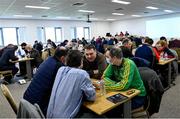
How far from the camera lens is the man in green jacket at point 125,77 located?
84.4 inches

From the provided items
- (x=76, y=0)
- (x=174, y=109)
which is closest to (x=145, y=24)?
(x=76, y=0)

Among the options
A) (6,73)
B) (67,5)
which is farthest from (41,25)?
(6,73)

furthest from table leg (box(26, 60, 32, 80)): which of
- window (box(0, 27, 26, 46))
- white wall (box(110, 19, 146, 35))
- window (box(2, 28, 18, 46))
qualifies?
white wall (box(110, 19, 146, 35))

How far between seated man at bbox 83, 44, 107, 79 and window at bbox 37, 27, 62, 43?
1131 cm

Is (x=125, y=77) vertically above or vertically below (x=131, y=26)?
below

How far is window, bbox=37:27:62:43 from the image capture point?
45.1ft

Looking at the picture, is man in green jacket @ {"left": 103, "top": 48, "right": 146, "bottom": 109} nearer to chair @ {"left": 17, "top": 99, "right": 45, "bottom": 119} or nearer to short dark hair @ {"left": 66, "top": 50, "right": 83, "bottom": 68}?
short dark hair @ {"left": 66, "top": 50, "right": 83, "bottom": 68}

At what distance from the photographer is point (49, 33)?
14.2 metres

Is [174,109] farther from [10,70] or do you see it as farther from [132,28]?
[132,28]

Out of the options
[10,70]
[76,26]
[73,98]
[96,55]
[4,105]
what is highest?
[76,26]

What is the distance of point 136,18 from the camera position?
Answer: 53.2ft

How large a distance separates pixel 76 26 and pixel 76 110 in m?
14.2

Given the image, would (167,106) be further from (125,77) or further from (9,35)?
(9,35)

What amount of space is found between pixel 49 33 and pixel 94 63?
38.6 feet
